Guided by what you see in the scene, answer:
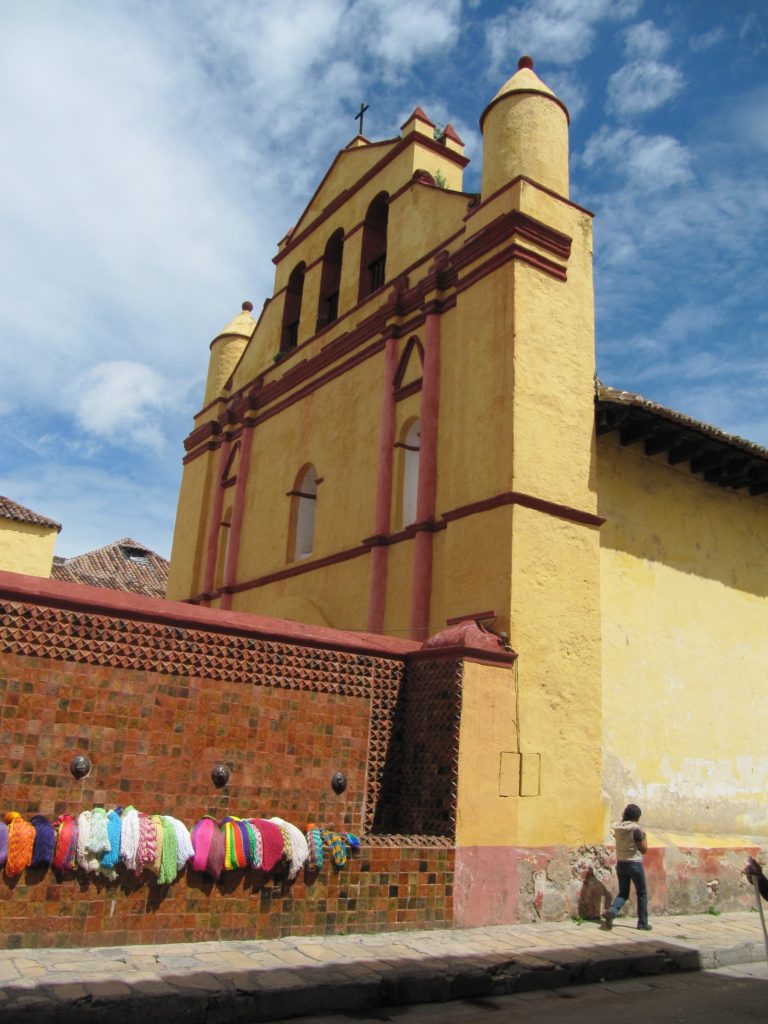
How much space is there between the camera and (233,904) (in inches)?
224

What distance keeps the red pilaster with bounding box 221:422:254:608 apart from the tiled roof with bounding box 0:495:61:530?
22.0 feet

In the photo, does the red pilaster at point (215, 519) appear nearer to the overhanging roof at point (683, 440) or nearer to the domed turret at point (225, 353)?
the domed turret at point (225, 353)

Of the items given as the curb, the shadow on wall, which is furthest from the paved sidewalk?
the shadow on wall

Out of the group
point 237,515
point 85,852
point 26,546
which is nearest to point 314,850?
point 85,852

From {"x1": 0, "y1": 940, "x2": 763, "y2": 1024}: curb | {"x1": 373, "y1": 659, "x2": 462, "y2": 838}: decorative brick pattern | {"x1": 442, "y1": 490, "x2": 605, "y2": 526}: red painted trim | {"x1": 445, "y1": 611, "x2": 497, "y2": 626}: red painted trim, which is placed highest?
{"x1": 442, "y1": 490, "x2": 605, "y2": 526}: red painted trim

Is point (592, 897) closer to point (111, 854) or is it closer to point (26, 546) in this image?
point (111, 854)

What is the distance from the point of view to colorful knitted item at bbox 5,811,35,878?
5.04 meters

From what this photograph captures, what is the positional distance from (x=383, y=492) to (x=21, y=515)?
1139cm

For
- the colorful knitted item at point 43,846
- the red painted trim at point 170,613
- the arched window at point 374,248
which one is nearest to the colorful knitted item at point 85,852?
the colorful knitted item at point 43,846

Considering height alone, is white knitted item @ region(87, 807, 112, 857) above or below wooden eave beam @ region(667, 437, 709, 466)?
below

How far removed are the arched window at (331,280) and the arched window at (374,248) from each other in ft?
2.66

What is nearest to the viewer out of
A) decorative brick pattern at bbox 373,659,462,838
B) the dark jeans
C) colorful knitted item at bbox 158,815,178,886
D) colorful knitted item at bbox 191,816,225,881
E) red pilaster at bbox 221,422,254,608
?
colorful knitted item at bbox 158,815,178,886

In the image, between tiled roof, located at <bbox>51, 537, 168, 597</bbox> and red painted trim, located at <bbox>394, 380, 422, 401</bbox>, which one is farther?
tiled roof, located at <bbox>51, 537, 168, 597</bbox>

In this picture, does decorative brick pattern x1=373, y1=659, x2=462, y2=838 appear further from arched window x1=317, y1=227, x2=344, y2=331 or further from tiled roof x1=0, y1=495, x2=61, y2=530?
tiled roof x1=0, y1=495, x2=61, y2=530
